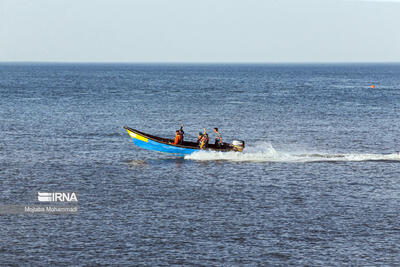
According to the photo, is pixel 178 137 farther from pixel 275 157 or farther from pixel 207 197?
pixel 207 197

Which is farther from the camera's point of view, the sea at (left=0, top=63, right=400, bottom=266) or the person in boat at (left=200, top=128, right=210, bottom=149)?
the person in boat at (left=200, top=128, right=210, bottom=149)

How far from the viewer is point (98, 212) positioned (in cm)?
3253

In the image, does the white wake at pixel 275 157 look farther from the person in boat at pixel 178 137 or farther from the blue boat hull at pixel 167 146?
the person in boat at pixel 178 137

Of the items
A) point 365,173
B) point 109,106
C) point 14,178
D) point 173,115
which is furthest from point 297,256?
point 109,106

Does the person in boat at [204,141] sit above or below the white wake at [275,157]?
above

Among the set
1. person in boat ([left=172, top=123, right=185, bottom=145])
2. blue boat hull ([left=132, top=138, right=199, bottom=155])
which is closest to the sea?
blue boat hull ([left=132, top=138, right=199, bottom=155])

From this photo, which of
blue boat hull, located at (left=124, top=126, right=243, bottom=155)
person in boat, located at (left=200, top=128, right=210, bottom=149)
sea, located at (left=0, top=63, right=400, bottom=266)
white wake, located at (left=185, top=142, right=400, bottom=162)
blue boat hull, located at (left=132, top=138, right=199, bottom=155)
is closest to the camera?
sea, located at (left=0, top=63, right=400, bottom=266)

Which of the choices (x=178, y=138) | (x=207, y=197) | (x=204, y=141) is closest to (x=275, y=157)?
(x=204, y=141)

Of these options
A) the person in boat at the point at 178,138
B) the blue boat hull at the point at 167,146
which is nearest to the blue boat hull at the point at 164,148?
the blue boat hull at the point at 167,146

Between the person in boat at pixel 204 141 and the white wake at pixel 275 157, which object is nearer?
the person in boat at pixel 204 141

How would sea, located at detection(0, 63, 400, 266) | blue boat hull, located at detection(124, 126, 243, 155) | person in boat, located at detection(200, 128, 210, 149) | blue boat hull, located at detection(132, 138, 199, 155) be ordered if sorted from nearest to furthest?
sea, located at detection(0, 63, 400, 266) < person in boat, located at detection(200, 128, 210, 149) < blue boat hull, located at detection(124, 126, 243, 155) < blue boat hull, located at detection(132, 138, 199, 155)

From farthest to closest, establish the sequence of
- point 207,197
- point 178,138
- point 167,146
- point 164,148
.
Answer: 1. point 164,148
2. point 167,146
3. point 178,138
4. point 207,197

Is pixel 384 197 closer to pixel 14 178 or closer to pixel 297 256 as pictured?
pixel 297 256

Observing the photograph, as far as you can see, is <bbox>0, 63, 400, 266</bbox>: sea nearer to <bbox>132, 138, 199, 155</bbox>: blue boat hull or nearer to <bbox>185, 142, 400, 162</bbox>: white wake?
<bbox>185, 142, 400, 162</bbox>: white wake
